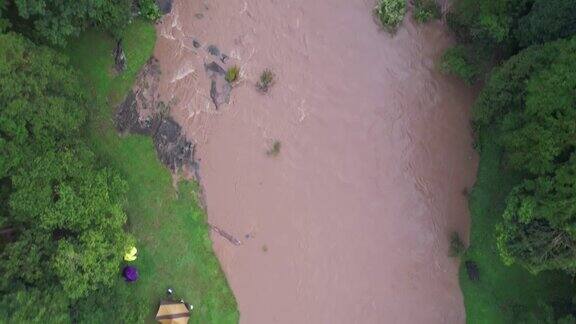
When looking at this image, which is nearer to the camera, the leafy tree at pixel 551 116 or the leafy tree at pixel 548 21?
the leafy tree at pixel 551 116

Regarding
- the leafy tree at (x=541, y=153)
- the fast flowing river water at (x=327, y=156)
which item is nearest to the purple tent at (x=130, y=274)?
the fast flowing river water at (x=327, y=156)

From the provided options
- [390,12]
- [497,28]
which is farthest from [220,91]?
[497,28]

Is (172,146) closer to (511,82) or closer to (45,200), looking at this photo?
(45,200)

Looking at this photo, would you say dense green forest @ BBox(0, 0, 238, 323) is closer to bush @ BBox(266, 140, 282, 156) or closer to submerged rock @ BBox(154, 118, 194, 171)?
submerged rock @ BBox(154, 118, 194, 171)

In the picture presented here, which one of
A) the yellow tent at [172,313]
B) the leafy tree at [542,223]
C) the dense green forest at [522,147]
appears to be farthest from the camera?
the yellow tent at [172,313]

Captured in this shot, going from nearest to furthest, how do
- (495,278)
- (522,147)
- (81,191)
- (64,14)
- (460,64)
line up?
1. (81,191)
2. (64,14)
3. (522,147)
4. (460,64)
5. (495,278)

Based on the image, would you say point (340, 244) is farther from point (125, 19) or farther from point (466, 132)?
point (125, 19)

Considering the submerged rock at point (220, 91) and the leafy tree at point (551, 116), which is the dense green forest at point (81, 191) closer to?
the submerged rock at point (220, 91)
